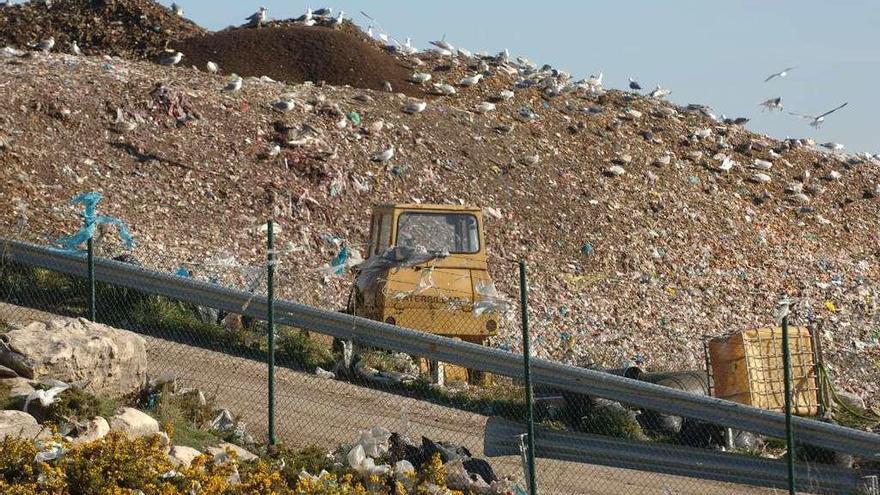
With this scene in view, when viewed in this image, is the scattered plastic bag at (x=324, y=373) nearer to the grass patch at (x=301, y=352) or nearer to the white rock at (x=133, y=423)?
the grass patch at (x=301, y=352)

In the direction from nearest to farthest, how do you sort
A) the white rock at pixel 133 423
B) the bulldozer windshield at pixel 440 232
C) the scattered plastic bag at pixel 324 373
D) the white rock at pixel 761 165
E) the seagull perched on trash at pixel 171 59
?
the white rock at pixel 133 423, the scattered plastic bag at pixel 324 373, the bulldozer windshield at pixel 440 232, the seagull perched on trash at pixel 171 59, the white rock at pixel 761 165

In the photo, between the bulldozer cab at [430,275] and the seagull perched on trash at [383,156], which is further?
the seagull perched on trash at [383,156]

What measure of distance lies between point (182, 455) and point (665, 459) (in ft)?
12.8

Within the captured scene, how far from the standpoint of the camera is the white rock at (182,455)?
8508mm

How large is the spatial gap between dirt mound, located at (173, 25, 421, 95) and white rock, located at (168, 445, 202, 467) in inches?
670

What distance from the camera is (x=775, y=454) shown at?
12.0 metres

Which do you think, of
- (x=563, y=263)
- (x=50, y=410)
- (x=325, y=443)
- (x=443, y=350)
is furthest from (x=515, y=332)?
(x=50, y=410)

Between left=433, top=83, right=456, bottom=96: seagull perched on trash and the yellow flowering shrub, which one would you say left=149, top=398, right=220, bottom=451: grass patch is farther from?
left=433, top=83, right=456, bottom=96: seagull perched on trash

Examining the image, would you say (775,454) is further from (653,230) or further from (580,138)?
(580,138)

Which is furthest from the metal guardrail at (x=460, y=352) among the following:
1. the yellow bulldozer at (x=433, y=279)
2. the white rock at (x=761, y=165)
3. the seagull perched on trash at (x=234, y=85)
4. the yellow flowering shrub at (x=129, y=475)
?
the white rock at (x=761, y=165)

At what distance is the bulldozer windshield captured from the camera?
45.4ft

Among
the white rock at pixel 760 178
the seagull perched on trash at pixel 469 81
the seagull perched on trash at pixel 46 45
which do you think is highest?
the seagull perched on trash at pixel 46 45

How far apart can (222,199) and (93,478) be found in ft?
40.5

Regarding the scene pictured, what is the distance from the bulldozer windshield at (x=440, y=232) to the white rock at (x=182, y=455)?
5234 millimetres
